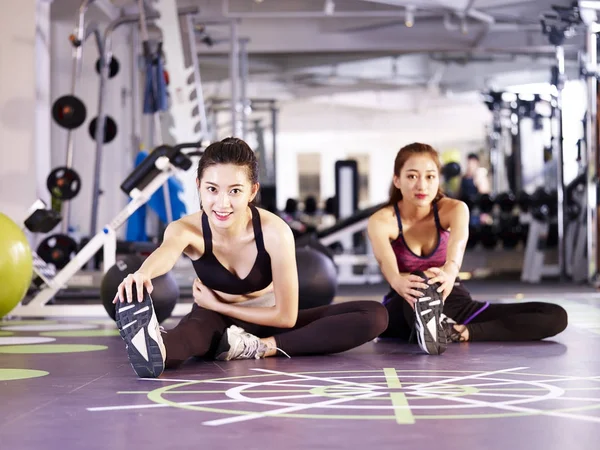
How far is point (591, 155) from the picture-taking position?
806 cm

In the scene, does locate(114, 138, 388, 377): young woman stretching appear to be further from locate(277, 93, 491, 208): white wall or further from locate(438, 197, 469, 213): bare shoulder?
locate(277, 93, 491, 208): white wall

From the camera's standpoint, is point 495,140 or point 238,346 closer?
point 238,346

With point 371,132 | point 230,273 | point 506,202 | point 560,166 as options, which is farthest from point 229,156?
point 371,132

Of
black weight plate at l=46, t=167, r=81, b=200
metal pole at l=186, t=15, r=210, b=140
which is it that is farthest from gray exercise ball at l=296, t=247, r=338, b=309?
metal pole at l=186, t=15, r=210, b=140

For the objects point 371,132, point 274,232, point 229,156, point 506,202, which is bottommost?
point 274,232

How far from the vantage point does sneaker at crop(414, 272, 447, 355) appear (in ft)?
10.7

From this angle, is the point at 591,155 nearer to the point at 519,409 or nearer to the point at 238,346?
the point at 238,346

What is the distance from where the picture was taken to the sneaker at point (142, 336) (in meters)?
2.62

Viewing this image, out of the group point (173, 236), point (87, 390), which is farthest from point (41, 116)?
point (87, 390)

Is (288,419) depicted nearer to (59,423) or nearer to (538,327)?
(59,423)

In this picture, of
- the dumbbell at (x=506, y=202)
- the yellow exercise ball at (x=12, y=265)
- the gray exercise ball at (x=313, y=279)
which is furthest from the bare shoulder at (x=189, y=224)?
the dumbbell at (x=506, y=202)

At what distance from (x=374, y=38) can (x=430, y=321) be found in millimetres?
8229

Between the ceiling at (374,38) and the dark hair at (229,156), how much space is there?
6.04m

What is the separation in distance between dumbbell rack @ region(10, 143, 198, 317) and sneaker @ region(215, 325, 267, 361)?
1924mm
